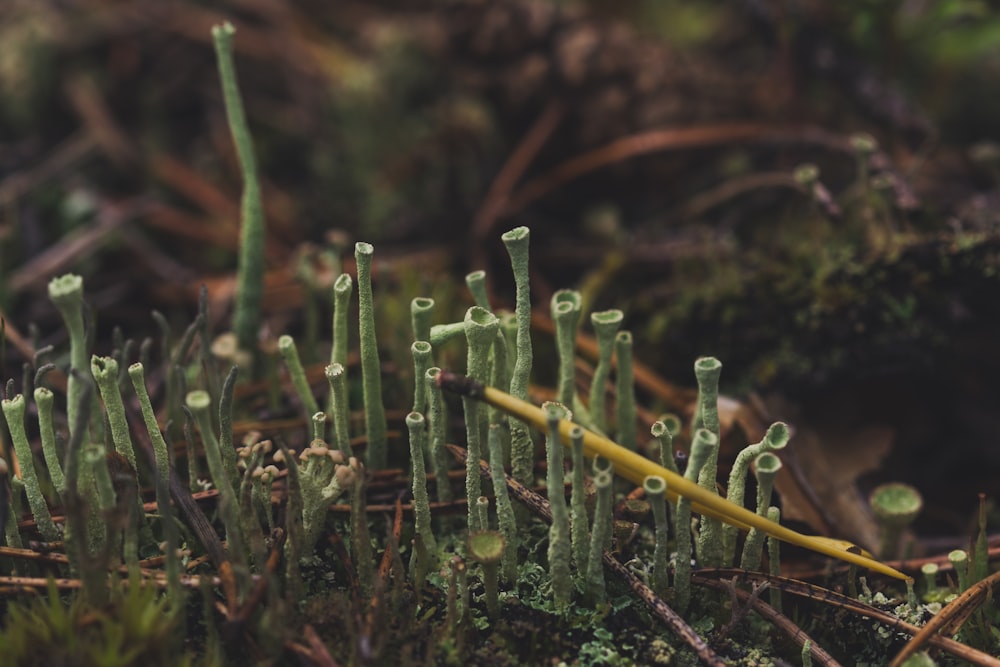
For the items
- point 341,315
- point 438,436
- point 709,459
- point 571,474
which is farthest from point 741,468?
point 341,315

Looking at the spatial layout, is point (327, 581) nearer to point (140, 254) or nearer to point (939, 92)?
point (140, 254)

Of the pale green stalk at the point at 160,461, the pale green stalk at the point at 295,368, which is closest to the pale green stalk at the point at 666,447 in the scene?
the pale green stalk at the point at 295,368

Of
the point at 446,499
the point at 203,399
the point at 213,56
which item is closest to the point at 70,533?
the point at 203,399

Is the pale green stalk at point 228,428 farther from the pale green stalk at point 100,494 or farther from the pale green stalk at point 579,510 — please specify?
the pale green stalk at point 579,510

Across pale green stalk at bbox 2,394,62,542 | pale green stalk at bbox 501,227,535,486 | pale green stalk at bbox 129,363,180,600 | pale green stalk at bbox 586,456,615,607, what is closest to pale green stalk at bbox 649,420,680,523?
pale green stalk at bbox 586,456,615,607

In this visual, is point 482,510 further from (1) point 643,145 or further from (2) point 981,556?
(1) point 643,145
